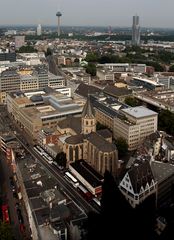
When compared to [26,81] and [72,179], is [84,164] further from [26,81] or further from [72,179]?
[26,81]

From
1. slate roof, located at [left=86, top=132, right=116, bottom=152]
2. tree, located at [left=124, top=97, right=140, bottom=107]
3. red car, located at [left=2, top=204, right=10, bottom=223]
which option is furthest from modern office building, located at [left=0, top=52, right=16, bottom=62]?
red car, located at [left=2, top=204, right=10, bottom=223]

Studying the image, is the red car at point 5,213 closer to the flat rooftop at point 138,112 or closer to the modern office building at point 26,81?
the flat rooftop at point 138,112

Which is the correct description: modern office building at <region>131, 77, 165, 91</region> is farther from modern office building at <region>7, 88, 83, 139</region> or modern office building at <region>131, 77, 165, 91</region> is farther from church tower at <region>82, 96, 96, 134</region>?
church tower at <region>82, 96, 96, 134</region>

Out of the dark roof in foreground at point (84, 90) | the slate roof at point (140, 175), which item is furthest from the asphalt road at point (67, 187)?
the dark roof in foreground at point (84, 90)

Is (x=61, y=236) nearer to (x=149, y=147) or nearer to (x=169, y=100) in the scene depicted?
(x=149, y=147)

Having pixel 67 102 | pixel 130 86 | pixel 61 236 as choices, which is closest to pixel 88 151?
pixel 61 236

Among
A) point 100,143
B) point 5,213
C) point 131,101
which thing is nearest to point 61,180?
point 100,143
